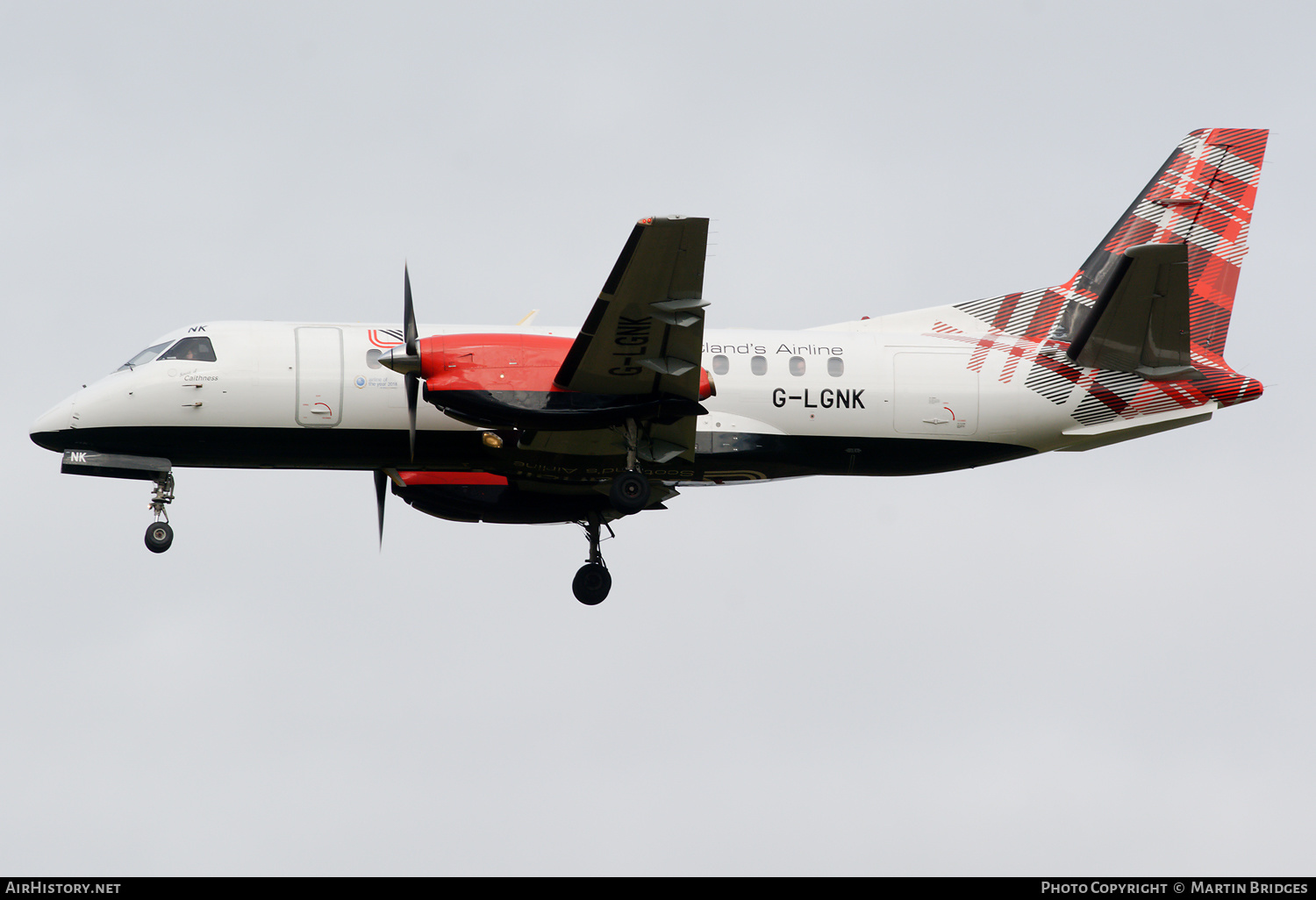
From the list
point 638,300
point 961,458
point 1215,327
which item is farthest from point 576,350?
point 1215,327

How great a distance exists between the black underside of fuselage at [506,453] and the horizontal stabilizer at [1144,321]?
201 centimetres

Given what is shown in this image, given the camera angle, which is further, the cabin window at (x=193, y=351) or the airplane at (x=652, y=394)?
the cabin window at (x=193, y=351)

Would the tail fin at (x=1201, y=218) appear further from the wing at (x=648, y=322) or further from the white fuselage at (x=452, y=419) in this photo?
the wing at (x=648, y=322)

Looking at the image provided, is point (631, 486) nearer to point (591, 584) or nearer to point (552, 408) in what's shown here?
point (552, 408)

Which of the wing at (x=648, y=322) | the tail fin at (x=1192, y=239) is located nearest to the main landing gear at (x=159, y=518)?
the wing at (x=648, y=322)

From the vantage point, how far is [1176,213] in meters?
25.3

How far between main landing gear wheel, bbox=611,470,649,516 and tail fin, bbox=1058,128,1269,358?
25.5 ft

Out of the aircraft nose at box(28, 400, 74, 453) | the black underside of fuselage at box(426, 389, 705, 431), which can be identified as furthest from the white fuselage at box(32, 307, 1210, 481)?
the black underside of fuselage at box(426, 389, 705, 431)

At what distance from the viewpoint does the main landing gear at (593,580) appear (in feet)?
81.0

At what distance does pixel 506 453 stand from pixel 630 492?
6.76 ft

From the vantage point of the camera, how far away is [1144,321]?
22531 mm

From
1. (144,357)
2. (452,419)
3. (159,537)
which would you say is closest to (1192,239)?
(452,419)

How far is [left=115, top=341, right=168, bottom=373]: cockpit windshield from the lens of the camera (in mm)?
22203

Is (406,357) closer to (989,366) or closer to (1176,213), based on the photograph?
(989,366)
